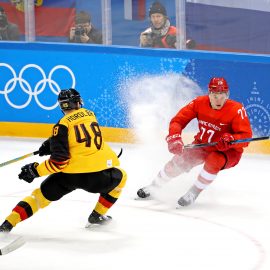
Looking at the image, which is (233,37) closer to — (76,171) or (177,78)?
(177,78)

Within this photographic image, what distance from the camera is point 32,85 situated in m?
8.23

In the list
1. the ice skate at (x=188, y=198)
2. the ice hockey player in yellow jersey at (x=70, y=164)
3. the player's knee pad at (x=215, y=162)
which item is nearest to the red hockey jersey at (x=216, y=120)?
the player's knee pad at (x=215, y=162)

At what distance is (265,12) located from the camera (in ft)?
24.2

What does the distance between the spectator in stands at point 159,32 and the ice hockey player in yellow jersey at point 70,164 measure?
3.14 metres

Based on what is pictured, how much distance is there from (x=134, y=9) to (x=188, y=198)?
8.86 feet

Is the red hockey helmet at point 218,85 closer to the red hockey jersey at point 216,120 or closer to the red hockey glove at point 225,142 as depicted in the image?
the red hockey jersey at point 216,120

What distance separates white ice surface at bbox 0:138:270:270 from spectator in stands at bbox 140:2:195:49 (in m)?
1.43

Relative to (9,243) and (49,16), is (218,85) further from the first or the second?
(49,16)

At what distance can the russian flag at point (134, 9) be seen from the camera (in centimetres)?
780

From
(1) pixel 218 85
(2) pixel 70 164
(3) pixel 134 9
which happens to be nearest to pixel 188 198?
(1) pixel 218 85

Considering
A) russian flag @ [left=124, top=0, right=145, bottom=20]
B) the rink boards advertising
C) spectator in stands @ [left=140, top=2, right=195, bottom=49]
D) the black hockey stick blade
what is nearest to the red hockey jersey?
the rink boards advertising

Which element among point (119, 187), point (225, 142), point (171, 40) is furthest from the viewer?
point (171, 40)

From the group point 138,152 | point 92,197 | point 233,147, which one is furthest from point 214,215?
point 138,152

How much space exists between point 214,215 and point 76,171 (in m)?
1.22
